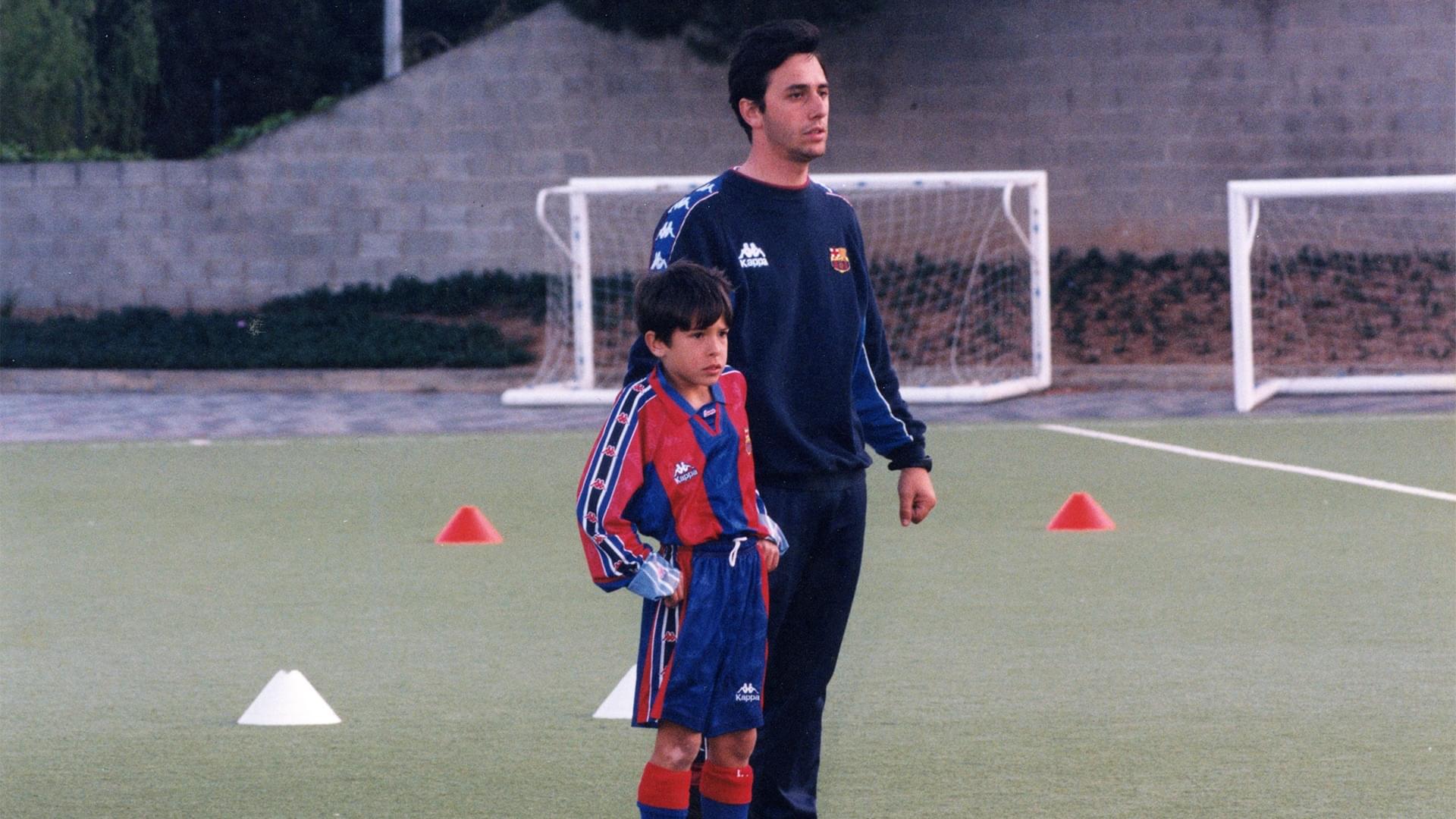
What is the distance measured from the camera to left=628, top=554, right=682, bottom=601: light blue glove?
3.98 m

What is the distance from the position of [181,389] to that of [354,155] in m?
4.03

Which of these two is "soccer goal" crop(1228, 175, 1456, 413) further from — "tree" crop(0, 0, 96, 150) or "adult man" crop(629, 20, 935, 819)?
"tree" crop(0, 0, 96, 150)

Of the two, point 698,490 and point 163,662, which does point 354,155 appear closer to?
point 163,662

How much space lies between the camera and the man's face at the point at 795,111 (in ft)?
14.1

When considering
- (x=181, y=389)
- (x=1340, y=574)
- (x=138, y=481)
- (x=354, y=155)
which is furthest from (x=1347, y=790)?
(x=354, y=155)

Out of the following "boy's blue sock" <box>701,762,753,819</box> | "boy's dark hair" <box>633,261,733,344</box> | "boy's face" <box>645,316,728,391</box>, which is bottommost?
"boy's blue sock" <box>701,762,753,819</box>

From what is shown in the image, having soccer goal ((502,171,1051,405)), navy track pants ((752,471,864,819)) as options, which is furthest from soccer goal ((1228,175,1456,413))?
navy track pants ((752,471,864,819))

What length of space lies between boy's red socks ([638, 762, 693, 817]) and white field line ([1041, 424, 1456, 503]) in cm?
694

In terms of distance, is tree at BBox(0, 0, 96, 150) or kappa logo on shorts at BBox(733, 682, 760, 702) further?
tree at BBox(0, 0, 96, 150)

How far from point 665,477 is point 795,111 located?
31.3 inches

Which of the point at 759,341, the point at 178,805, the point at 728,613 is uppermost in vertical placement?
the point at 759,341

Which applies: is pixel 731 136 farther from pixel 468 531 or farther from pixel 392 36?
pixel 468 531

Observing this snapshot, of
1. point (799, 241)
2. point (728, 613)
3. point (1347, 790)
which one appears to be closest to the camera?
point (728, 613)

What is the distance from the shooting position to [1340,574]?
814cm
